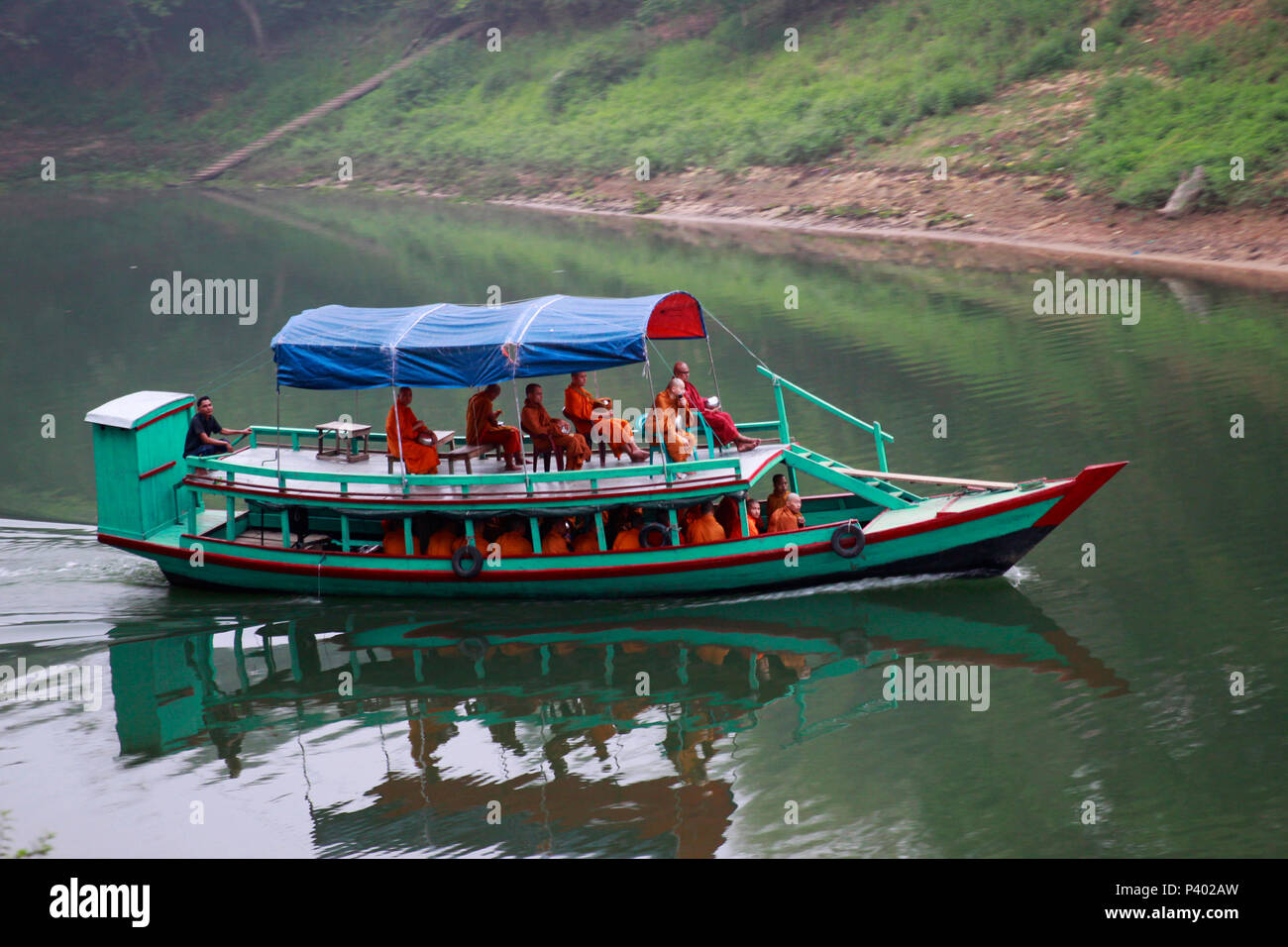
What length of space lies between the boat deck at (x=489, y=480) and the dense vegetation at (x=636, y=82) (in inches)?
833

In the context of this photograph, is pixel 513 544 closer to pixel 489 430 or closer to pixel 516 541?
pixel 516 541

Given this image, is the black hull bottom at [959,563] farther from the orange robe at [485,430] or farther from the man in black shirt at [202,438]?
the man in black shirt at [202,438]

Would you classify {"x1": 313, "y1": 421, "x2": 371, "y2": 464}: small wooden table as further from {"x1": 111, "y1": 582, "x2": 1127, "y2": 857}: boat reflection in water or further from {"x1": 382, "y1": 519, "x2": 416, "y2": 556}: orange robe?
{"x1": 111, "y1": 582, "x2": 1127, "y2": 857}: boat reflection in water

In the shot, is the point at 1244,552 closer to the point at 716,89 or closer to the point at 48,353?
the point at 48,353

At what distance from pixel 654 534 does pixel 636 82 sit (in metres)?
40.7

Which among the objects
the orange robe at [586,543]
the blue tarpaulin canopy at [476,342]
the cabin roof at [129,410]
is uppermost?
the blue tarpaulin canopy at [476,342]

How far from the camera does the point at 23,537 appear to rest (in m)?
17.0

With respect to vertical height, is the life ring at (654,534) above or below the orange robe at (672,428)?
below

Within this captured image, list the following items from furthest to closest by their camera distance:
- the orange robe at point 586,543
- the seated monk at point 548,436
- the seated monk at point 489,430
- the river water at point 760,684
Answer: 1. the seated monk at point 489,430
2. the seated monk at point 548,436
3. the orange robe at point 586,543
4. the river water at point 760,684

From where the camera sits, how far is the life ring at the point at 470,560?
14539 mm

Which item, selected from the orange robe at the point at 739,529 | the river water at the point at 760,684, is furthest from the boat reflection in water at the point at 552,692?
the orange robe at the point at 739,529

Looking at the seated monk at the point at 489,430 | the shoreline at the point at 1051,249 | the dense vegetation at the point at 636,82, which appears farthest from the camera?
the dense vegetation at the point at 636,82

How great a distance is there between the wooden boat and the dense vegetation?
65.6 ft

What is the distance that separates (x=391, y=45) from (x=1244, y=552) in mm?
59498
